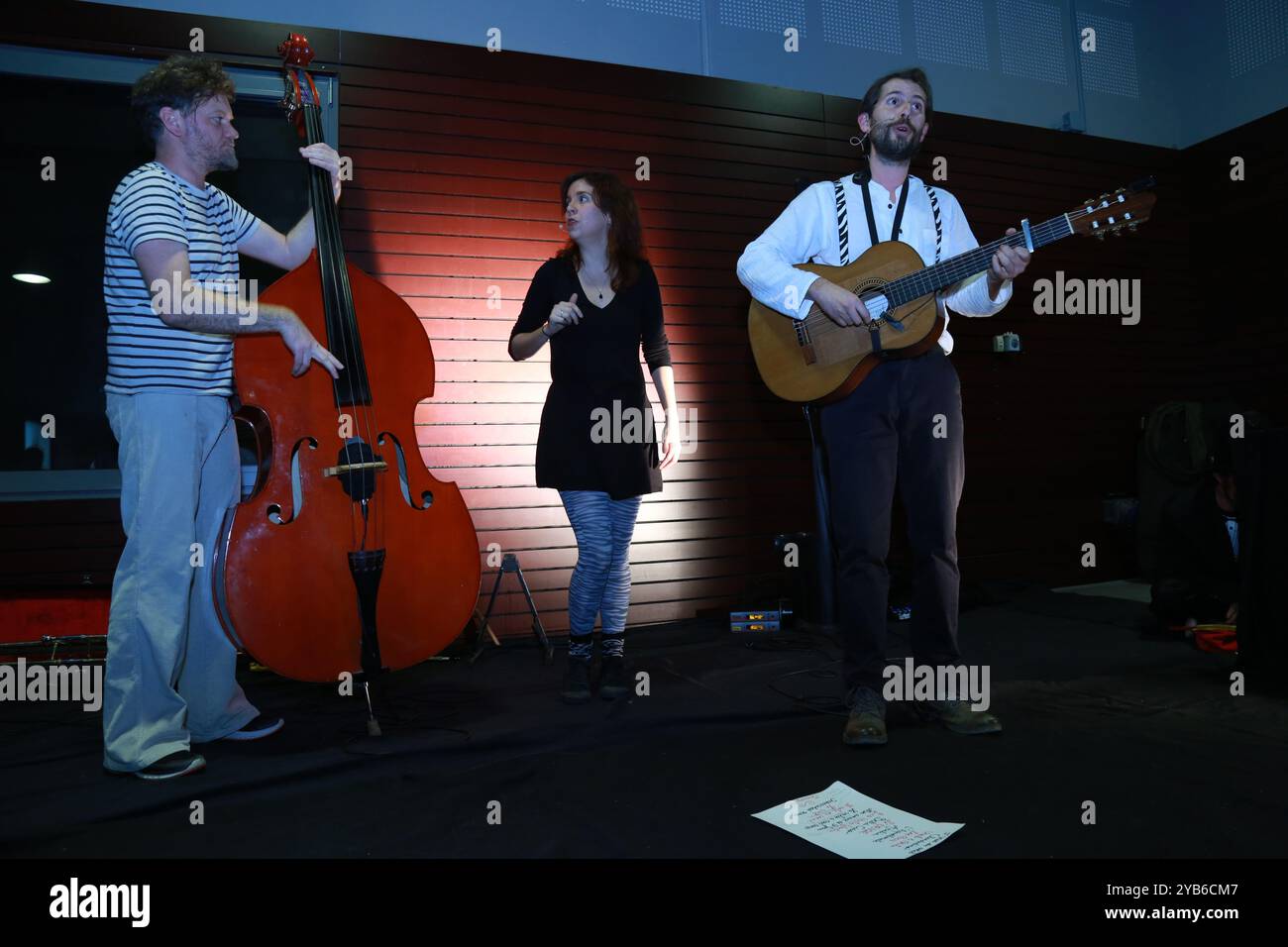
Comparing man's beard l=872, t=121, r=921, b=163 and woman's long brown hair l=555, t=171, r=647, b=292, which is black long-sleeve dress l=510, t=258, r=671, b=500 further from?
man's beard l=872, t=121, r=921, b=163

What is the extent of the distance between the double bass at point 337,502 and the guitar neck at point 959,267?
4.80ft

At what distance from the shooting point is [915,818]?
67.8 inches

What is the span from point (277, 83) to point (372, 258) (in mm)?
922

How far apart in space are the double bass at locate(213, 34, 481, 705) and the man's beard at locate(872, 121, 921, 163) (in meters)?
1.55

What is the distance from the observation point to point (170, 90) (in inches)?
87.5

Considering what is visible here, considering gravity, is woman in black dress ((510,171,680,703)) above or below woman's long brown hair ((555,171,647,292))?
below

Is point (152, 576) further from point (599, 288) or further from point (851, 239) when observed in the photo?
point (851, 239)

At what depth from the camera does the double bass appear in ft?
7.04

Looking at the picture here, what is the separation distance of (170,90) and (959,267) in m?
2.26

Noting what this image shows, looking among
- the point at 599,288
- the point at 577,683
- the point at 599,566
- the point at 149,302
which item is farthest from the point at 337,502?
the point at 599,288

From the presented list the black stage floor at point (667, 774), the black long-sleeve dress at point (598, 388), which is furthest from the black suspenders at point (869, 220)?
the black stage floor at point (667, 774)

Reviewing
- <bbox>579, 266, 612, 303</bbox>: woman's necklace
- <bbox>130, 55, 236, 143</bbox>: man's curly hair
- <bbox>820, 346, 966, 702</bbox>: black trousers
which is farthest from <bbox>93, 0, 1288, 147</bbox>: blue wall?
<bbox>820, 346, 966, 702</bbox>: black trousers

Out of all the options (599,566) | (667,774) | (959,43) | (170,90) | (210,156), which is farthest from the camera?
(959,43)
